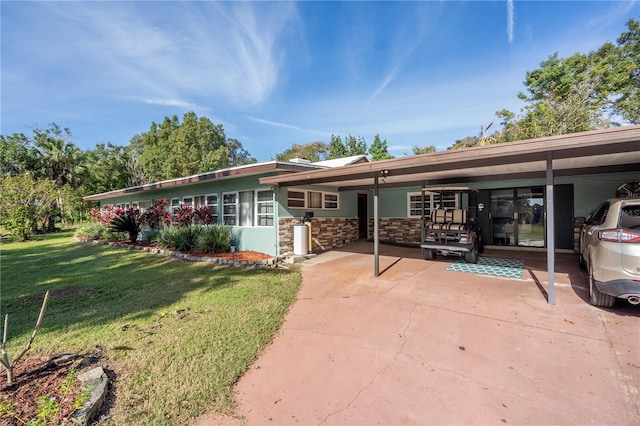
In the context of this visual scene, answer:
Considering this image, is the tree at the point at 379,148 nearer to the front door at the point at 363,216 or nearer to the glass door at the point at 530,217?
the front door at the point at 363,216

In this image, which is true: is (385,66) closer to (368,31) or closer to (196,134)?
(368,31)

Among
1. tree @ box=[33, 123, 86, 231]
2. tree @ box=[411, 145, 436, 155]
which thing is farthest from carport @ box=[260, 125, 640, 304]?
tree @ box=[33, 123, 86, 231]

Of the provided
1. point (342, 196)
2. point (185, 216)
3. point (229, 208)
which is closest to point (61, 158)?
point (185, 216)

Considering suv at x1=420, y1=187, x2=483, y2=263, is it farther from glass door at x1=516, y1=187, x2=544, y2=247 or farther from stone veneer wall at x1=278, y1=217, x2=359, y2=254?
stone veneer wall at x1=278, y1=217, x2=359, y2=254

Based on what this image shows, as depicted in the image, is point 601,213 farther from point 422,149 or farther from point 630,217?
point 422,149

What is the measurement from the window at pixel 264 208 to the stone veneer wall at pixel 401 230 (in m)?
5.50

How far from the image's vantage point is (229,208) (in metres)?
10.6

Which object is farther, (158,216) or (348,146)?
(348,146)

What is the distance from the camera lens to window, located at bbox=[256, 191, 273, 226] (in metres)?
9.17

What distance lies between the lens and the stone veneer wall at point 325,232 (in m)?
9.04

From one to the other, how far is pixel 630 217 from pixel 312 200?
785 cm

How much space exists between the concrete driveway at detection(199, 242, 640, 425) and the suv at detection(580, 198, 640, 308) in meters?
0.39

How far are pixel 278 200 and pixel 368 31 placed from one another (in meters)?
7.09

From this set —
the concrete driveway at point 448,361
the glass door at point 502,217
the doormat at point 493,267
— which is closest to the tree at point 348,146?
the glass door at point 502,217
